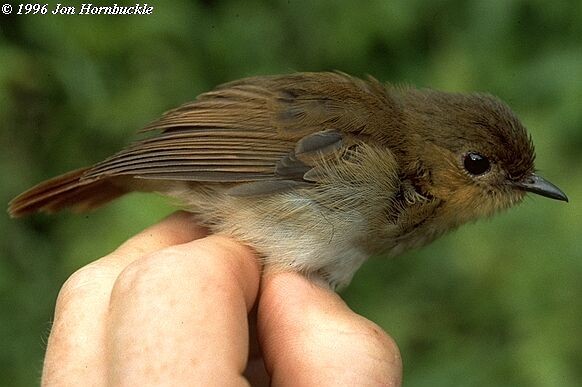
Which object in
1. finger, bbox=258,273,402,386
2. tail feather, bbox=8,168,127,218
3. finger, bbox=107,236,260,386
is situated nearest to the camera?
finger, bbox=107,236,260,386

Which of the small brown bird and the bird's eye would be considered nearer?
the small brown bird

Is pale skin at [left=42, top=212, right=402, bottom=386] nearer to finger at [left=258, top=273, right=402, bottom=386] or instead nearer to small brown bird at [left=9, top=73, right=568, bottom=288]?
finger at [left=258, top=273, right=402, bottom=386]

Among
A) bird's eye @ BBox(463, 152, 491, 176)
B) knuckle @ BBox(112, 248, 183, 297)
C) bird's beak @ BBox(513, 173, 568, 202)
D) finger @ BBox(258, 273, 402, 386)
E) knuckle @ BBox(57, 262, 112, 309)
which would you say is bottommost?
bird's beak @ BBox(513, 173, 568, 202)

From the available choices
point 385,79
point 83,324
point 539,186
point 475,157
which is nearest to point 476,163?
point 475,157

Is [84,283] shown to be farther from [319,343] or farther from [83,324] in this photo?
[319,343]

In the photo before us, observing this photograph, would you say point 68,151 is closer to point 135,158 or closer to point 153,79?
point 153,79

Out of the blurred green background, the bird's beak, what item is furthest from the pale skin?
the bird's beak

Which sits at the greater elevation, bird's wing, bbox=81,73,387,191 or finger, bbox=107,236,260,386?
bird's wing, bbox=81,73,387,191
